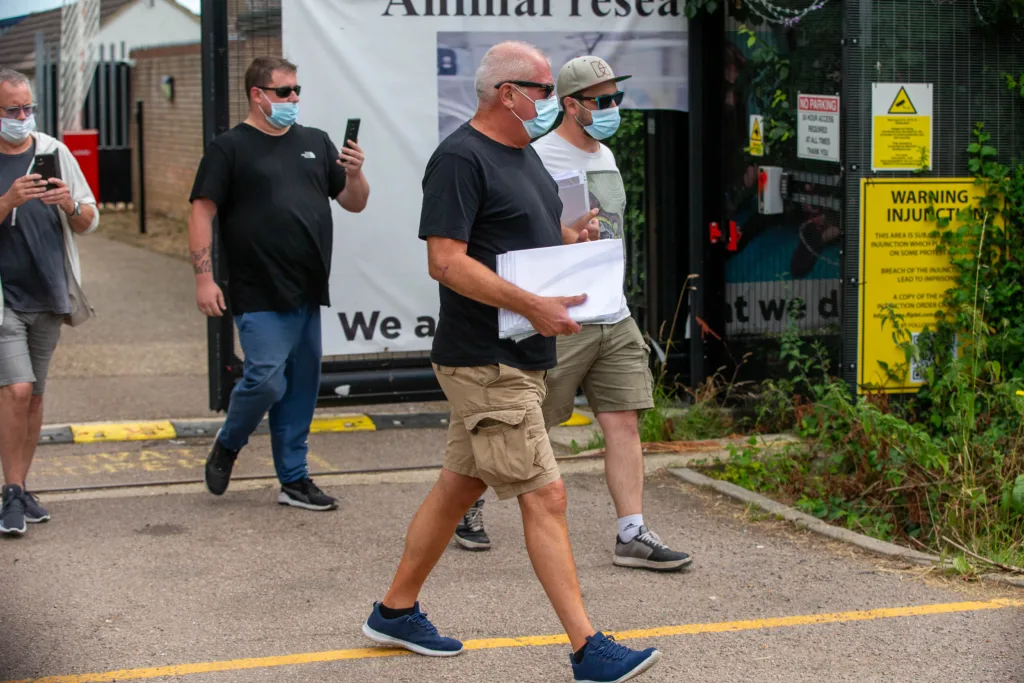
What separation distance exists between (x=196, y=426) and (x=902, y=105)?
4100 mm

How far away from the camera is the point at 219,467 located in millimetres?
6203

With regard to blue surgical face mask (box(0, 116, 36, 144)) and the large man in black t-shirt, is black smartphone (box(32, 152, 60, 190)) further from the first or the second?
the large man in black t-shirt

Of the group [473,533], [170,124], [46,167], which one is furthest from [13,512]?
[170,124]

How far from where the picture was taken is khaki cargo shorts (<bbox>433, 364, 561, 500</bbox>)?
4168mm

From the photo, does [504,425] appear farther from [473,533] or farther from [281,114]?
[281,114]

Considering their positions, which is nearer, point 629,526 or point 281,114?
point 629,526

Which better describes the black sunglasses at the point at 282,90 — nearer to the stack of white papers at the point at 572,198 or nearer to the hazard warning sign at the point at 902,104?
the stack of white papers at the point at 572,198

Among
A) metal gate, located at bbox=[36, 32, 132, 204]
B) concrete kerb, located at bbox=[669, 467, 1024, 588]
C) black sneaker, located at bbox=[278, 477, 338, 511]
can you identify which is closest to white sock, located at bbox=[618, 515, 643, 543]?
concrete kerb, located at bbox=[669, 467, 1024, 588]

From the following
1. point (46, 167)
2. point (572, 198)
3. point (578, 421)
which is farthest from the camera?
point (578, 421)

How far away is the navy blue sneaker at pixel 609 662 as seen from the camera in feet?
13.1

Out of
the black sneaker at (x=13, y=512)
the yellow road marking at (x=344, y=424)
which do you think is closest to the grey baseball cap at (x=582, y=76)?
the black sneaker at (x=13, y=512)

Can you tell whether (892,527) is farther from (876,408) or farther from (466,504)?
(466,504)

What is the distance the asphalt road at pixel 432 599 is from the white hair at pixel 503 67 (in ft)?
5.88

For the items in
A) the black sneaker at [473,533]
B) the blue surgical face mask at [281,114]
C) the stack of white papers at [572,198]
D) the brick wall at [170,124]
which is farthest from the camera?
the brick wall at [170,124]
